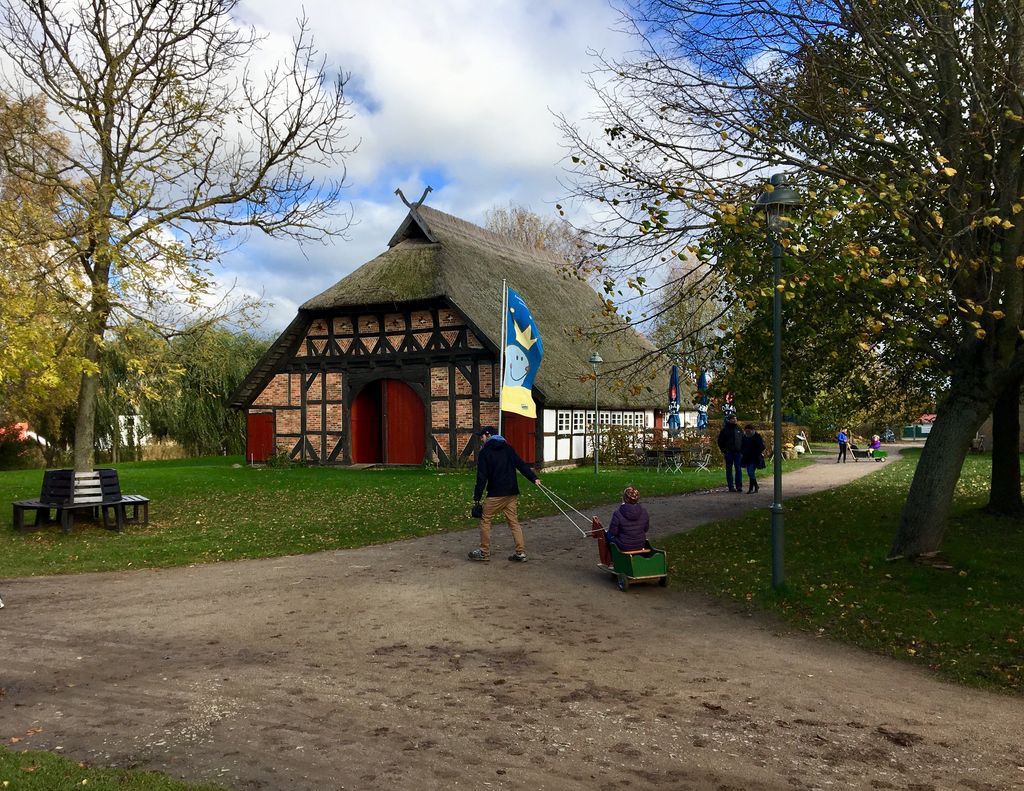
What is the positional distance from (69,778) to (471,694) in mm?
2617

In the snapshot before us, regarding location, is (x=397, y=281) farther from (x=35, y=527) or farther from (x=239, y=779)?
(x=239, y=779)

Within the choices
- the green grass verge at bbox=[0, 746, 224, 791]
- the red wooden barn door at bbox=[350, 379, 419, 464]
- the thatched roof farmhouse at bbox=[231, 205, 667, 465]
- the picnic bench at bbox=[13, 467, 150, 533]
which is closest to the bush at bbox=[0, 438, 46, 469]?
the thatched roof farmhouse at bbox=[231, 205, 667, 465]

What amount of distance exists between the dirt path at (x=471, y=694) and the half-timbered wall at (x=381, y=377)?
56.9 ft

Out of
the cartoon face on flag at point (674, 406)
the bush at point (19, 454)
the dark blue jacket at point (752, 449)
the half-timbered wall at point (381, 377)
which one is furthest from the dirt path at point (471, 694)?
the bush at point (19, 454)

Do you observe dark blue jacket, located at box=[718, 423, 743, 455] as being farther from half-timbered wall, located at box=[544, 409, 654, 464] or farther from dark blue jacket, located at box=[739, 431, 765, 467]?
half-timbered wall, located at box=[544, 409, 654, 464]

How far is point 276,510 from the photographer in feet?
56.3

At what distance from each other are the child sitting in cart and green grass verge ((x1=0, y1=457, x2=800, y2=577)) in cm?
488

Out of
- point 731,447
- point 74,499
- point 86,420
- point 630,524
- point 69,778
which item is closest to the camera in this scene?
point 69,778

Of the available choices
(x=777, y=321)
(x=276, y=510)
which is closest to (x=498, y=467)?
(x=777, y=321)

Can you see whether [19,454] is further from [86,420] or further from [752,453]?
[752,453]

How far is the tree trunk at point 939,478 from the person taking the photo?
33.0 feet

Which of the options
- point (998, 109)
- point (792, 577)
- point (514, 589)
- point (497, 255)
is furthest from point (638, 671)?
point (497, 255)

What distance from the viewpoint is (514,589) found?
9656 mm

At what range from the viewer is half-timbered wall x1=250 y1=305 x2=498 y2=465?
2711 centimetres
